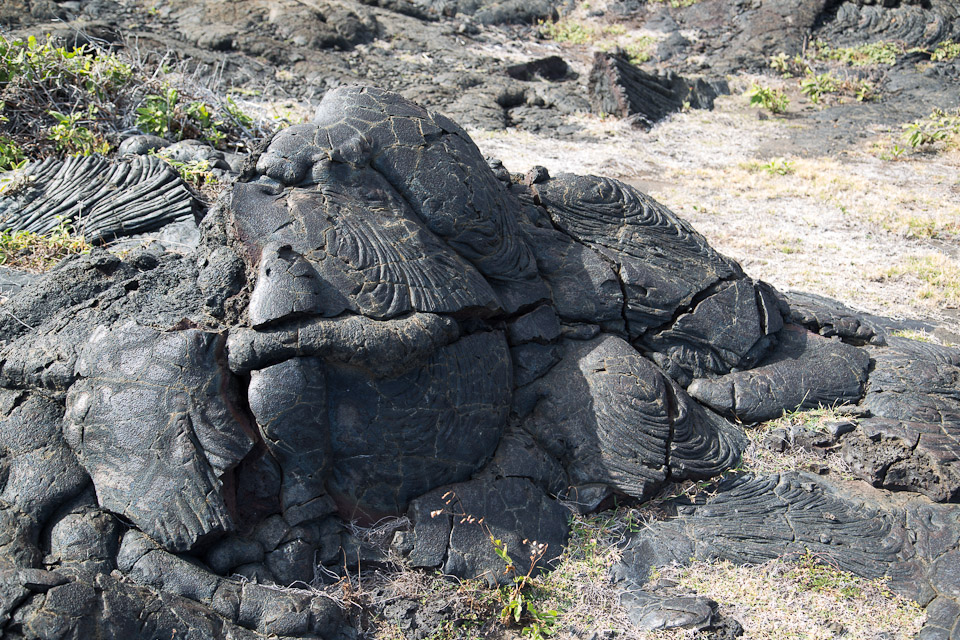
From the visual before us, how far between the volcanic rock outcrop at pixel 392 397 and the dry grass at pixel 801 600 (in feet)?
0.32

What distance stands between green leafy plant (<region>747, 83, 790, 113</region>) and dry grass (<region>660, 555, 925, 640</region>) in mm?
8265

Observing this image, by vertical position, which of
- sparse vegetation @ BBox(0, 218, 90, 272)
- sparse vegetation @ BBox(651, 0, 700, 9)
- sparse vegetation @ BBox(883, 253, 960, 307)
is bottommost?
sparse vegetation @ BBox(883, 253, 960, 307)

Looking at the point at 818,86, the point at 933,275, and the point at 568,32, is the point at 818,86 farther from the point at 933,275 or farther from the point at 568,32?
the point at 933,275

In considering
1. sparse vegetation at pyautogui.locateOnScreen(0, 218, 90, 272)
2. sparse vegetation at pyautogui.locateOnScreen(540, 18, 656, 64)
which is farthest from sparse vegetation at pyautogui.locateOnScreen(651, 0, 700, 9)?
sparse vegetation at pyautogui.locateOnScreen(0, 218, 90, 272)

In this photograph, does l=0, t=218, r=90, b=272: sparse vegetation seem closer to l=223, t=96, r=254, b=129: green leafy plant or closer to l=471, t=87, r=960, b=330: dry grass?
l=223, t=96, r=254, b=129: green leafy plant

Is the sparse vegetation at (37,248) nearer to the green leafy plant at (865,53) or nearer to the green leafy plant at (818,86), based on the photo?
the green leafy plant at (818,86)

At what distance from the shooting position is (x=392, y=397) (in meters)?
2.82

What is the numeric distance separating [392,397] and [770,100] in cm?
883

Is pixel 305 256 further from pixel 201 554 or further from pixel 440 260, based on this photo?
pixel 201 554

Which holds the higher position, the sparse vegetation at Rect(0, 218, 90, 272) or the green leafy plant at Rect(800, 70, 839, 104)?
the sparse vegetation at Rect(0, 218, 90, 272)

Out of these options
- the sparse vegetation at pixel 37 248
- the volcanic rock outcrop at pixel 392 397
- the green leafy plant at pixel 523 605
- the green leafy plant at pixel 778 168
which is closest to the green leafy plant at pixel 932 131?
the green leafy plant at pixel 778 168

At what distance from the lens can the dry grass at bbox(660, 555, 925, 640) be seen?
271 centimetres

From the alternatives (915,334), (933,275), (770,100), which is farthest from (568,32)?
(915,334)

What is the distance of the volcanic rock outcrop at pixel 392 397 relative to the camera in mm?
2469
